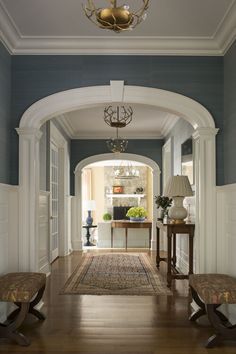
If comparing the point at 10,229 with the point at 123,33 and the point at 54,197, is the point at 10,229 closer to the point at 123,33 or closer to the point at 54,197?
the point at 123,33

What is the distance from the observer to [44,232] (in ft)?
22.6

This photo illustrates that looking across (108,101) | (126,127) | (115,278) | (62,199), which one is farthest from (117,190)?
(108,101)

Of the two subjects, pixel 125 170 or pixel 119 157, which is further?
pixel 125 170

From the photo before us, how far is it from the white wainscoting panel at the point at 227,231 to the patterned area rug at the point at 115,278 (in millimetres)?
1376

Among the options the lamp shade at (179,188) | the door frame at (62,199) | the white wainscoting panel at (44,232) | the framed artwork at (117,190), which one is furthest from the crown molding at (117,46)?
the framed artwork at (117,190)

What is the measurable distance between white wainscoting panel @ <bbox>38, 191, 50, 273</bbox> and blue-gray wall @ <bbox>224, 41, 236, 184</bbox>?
10.6 feet

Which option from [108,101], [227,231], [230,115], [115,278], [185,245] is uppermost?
[108,101]

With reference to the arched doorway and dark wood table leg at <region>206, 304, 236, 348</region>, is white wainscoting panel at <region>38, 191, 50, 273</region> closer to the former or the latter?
the arched doorway

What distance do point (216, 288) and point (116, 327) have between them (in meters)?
1.09

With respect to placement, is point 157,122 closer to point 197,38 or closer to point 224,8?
point 197,38

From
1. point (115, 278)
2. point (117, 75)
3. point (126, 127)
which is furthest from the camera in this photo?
point (126, 127)

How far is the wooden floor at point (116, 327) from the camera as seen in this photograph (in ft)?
11.3

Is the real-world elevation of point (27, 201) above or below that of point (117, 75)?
below

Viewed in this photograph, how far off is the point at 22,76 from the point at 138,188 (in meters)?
12.7
